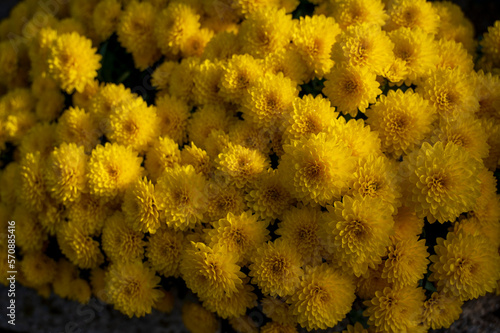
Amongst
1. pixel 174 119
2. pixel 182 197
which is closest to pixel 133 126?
pixel 174 119

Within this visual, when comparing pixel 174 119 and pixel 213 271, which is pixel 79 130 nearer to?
pixel 174 119

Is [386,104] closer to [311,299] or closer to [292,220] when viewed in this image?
[292,220]

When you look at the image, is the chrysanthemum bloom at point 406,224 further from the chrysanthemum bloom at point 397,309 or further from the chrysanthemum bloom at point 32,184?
the chrysanthemum bloom at point 32,184

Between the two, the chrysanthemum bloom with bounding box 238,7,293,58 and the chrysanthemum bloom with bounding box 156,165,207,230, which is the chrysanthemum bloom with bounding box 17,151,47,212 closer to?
the chrysanthemum bloom with bounding box 156,165,207,230

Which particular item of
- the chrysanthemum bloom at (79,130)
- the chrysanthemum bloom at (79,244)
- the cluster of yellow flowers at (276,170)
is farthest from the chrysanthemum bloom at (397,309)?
the chrysanthemum bloom at (79,130)

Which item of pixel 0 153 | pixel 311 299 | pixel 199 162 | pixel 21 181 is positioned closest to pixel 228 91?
pixel 199 162
